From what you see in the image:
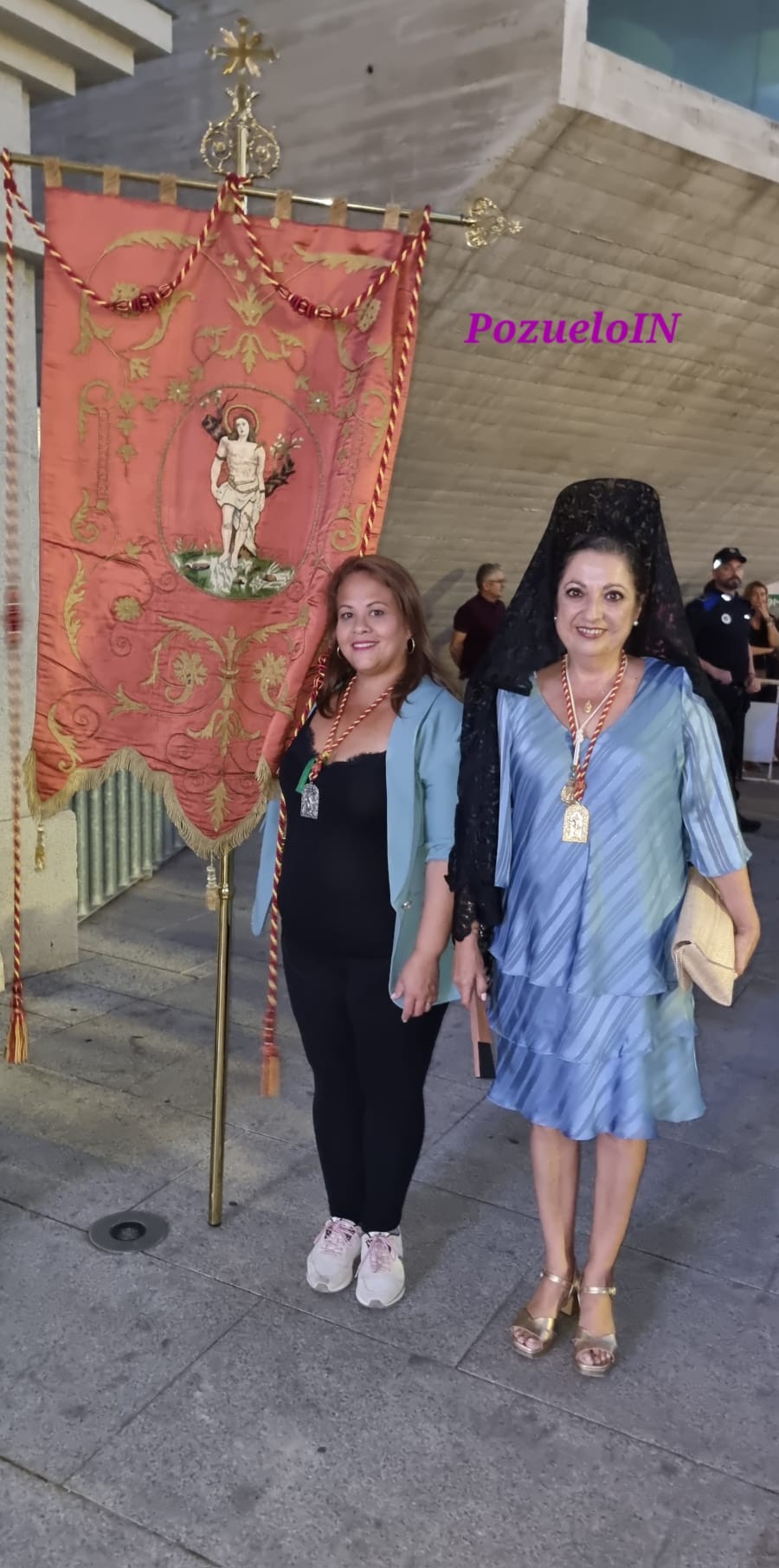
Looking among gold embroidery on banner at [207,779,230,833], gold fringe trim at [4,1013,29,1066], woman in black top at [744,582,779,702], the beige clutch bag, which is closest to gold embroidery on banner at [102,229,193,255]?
gold embroidery on banner at [207,779,230,833]

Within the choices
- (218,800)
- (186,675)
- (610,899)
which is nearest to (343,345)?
(186,675)

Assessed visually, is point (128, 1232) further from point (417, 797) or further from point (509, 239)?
point (509, 239)

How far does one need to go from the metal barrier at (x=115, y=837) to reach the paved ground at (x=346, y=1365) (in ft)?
5.63

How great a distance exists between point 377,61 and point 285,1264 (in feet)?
26.7

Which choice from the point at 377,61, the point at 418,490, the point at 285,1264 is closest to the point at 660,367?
the point at 418,490

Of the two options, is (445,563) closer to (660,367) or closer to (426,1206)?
(660,367)

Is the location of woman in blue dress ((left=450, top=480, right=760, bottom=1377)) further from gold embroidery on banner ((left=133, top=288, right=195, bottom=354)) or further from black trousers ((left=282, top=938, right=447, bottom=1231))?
gold embroidery on banner ((left=133, top=288, right=195, bottom=354))

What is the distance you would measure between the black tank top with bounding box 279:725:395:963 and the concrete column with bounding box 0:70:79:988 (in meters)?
1.86

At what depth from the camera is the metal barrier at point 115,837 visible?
525cm

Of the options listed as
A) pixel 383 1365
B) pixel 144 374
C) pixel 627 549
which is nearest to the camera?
pixel 627 549

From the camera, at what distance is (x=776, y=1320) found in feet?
8.18

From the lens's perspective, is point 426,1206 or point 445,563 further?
point 445,563

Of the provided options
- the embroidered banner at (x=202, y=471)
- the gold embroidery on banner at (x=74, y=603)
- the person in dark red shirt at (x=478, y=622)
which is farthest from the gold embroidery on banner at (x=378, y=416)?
the person in dark red shirt at (x=478, y=622)

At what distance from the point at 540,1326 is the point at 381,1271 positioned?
36 centimetres
